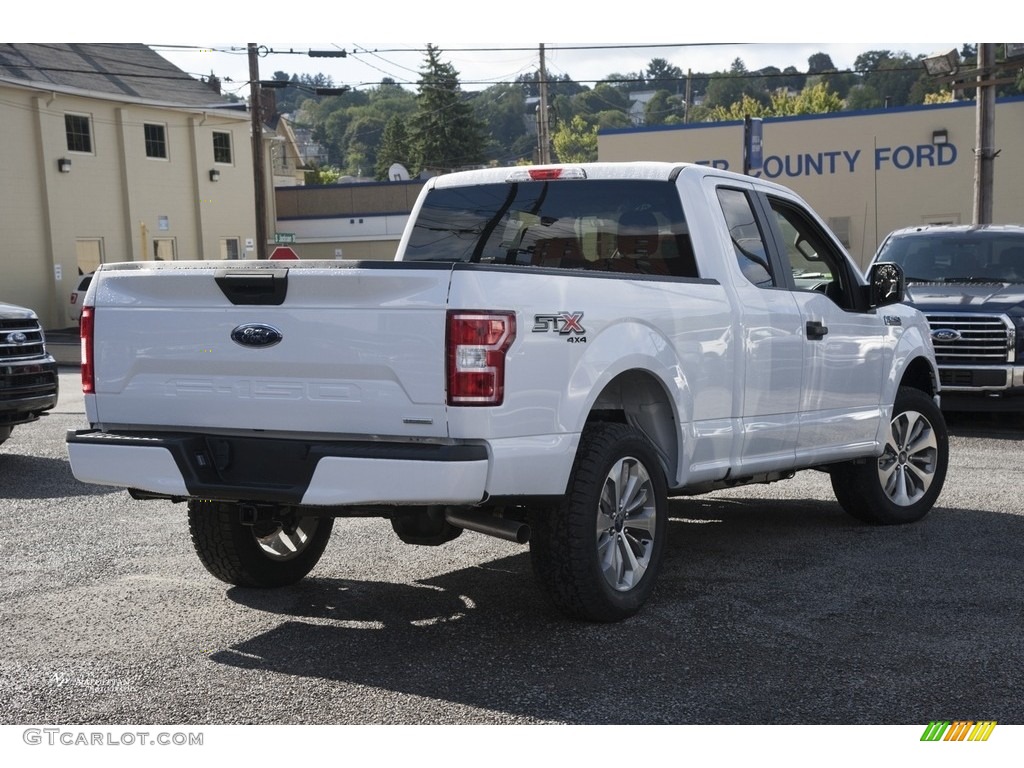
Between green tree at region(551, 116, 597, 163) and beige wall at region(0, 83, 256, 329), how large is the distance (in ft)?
362

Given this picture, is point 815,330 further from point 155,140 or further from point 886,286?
point 155,140

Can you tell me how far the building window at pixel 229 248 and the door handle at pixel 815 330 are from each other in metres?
35.6

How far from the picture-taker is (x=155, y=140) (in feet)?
129

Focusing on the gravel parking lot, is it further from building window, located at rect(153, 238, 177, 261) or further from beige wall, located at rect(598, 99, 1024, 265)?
building window, located at rect(153, 238, 177, 261)

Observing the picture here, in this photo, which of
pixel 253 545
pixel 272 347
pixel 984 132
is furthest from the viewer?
pixel 984 132

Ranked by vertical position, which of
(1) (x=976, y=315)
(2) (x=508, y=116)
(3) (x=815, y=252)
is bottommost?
(1) (x=976, y=315)

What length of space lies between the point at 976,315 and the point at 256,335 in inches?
357

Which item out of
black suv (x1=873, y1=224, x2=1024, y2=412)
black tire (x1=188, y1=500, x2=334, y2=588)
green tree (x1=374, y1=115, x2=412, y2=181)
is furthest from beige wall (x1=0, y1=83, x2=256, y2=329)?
green tree (x1=374, y1=115, x2=412, y2=181)

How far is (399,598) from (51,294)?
3127cm

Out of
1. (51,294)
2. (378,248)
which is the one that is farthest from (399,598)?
(378,248)

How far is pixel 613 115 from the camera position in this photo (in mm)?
164375

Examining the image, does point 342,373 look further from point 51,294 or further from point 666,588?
point 51,294

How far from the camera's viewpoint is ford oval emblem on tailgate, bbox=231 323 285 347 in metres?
5.22

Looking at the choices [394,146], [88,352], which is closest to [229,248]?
[88,352]
